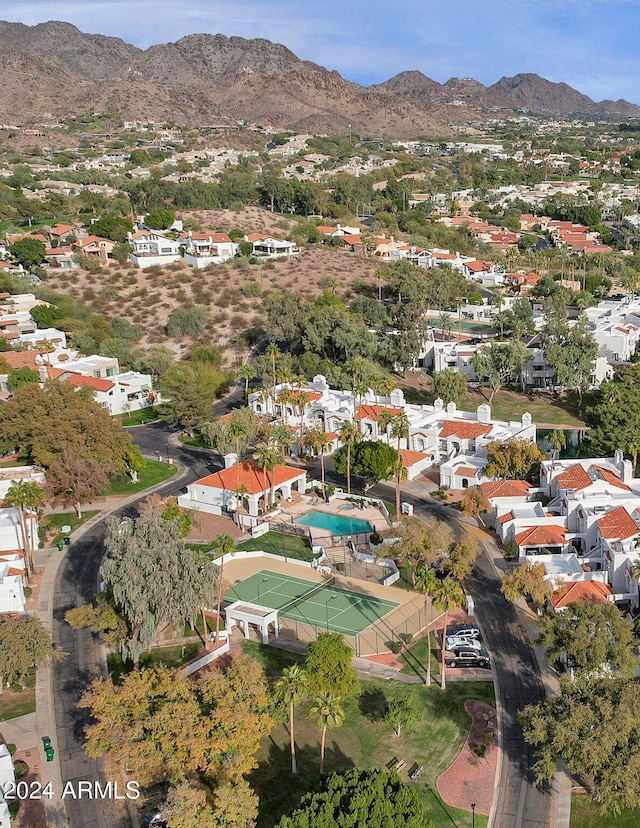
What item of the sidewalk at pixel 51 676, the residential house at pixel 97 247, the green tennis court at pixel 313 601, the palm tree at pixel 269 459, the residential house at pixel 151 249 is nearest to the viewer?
the sidewalk at pixel 51 676

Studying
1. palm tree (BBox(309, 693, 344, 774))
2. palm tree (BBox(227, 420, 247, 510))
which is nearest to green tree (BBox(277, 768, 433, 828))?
palm tree (BBox(309, 693, 344, 774))

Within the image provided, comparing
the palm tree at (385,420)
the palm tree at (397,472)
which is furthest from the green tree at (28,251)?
the palm tree at (397,472)

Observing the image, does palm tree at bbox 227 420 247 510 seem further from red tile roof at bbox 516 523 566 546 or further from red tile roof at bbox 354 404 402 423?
red tile roof at bbox 516 523 566 546

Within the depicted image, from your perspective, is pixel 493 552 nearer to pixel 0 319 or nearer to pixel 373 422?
pixel 373 422

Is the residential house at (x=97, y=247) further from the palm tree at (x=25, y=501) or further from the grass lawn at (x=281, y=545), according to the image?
the grass lawn at (x=281, y=545)

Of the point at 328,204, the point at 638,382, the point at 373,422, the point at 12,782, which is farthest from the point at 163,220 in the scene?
the point at 12,782

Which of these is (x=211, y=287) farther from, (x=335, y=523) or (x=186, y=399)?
(x=335, y=523)

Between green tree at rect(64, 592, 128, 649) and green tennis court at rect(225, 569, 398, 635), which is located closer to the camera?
green tree at rect(64, 592, 128, 649)
